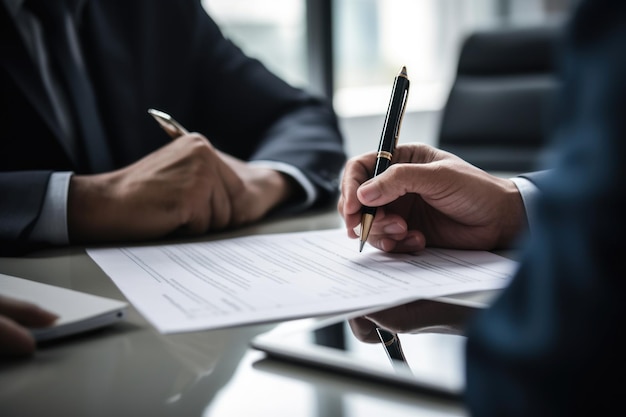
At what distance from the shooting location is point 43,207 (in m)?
0.88

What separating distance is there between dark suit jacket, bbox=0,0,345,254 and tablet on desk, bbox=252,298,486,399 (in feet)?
2.21

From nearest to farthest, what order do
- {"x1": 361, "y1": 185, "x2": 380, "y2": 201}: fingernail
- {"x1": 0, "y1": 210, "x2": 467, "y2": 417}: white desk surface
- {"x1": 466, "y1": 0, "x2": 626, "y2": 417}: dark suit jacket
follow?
{"x1": 466, "y1": 0, "x2": 626, "y2": 417}: dark suit jacket < {"x1": 0, "y1": 210, "x2": 467, "y2": 417}: white desk surface < {"x1": 361, "y1": 185, "x2": 380, "y2": 201}: fingernail

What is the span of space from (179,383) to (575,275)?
26cm

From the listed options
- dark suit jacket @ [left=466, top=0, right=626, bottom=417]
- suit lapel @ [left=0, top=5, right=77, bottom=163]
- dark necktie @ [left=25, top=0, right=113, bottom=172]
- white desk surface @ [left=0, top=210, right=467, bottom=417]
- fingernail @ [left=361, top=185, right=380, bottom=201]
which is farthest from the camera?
dark necktie @ [left=25, top=0, right=113, bottom=172]

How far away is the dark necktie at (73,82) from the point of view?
1.24 metres

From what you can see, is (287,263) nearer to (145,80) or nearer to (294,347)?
(294,347)

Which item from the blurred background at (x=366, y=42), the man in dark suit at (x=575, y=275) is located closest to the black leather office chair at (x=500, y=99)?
the blurred background at (x=366, y=42)

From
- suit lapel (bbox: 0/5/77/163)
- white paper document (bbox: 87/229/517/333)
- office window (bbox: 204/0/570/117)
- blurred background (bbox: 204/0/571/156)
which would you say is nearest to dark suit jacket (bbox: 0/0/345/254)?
suit lapel (bbox: 0/5/77/163)

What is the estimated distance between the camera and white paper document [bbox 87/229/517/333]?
57cm

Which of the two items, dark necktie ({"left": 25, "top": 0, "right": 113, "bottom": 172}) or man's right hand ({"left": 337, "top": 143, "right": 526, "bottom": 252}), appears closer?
man's right hand ({"left": 337, "top": 143, "right": 526, "bottom": 252})

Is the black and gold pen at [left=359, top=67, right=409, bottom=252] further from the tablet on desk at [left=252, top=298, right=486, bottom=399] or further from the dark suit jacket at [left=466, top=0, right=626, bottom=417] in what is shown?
the dark suit jacket at [left=466, top=0, right=626, bottom=417]

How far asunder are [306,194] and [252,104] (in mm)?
309

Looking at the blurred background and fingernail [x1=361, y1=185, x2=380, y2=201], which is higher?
fingernail [x1=361, y1=185, x2=380, y2=201]

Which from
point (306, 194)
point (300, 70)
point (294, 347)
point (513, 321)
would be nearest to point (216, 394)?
point (294, 347)
